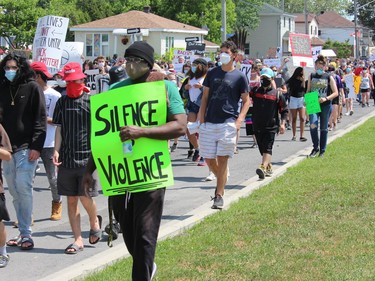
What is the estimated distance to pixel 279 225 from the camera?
8.62m

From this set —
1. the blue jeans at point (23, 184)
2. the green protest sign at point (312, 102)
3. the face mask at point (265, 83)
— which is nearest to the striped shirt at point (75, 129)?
the blue jeans at point (23, 184)

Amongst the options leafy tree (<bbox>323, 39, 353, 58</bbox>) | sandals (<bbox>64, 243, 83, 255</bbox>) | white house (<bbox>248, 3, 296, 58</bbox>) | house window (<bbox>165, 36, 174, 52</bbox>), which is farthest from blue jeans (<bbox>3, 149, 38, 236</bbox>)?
white house (<bbox>248, 3, 296, 58</bbox>)

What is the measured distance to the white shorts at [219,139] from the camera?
10.0 meters

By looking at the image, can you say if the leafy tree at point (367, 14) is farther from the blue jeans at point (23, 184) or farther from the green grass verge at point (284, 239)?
the blue jeans at point (23, 184)

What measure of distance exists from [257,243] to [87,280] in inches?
72.9

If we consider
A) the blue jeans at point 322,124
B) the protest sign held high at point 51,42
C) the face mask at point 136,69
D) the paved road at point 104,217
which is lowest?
the paved road at point 104,217

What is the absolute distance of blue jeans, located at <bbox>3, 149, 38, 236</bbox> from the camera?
330 inches

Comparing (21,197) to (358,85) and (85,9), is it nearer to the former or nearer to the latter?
(358,85)

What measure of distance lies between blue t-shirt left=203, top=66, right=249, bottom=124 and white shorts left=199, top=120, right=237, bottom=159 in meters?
0.08

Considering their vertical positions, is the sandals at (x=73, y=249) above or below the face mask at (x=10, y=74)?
below

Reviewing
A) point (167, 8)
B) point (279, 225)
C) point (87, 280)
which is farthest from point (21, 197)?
point (167, 8)

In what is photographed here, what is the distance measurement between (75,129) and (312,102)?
24.8ft

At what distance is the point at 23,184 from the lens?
8391mm

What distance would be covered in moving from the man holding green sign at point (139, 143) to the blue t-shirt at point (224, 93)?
166 inches
